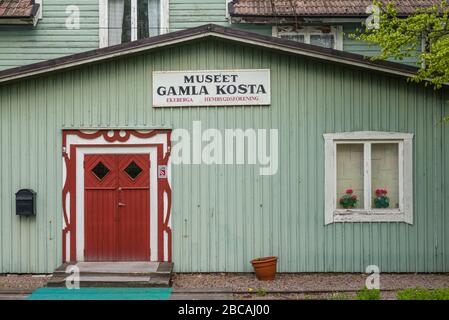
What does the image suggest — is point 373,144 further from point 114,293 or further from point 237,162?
point 114,293

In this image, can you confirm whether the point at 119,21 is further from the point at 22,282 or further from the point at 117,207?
the point at 22,282

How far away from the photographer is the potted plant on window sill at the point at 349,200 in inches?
419

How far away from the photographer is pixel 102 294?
924 cm

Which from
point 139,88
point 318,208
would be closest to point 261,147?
point 318,208

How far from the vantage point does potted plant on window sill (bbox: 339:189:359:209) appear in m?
10.6

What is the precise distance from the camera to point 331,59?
33.8 feet

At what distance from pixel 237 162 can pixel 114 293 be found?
11.0 ft

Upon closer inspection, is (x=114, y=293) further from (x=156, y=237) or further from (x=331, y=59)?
(x=331, y=59)

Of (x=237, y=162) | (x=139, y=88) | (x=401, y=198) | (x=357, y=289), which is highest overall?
(x=139, y=88)

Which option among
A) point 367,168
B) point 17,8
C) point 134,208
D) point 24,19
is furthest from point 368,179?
point 17,8

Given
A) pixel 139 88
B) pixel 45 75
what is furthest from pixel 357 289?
pixel 45 75

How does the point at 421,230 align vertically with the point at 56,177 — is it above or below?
below

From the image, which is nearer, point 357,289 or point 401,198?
point 357,289

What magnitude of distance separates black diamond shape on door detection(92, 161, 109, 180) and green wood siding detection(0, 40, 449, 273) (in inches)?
26.6
